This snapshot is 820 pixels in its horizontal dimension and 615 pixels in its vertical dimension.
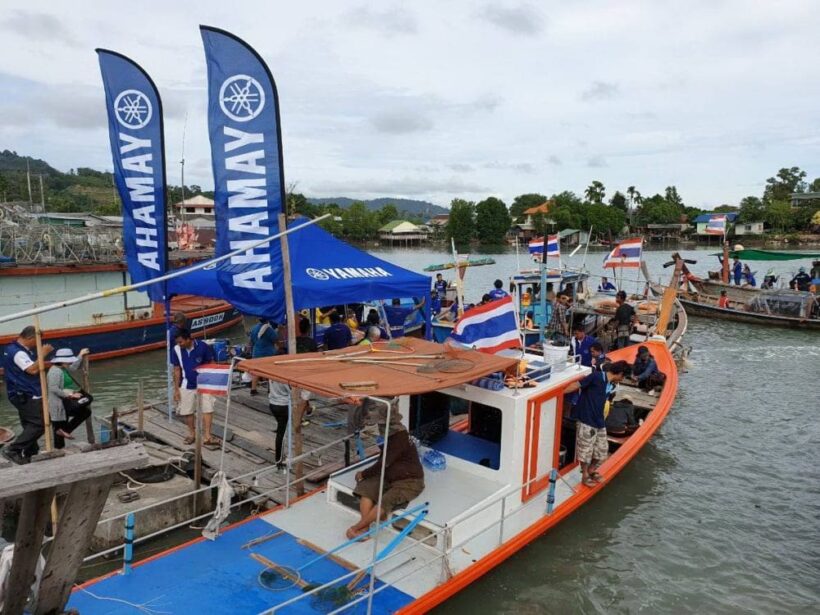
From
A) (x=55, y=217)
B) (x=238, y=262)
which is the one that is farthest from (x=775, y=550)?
(x=55, y=217)

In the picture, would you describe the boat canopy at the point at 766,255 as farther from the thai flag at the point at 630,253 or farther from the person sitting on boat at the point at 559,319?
the person sitting on boat at the point at 559,319

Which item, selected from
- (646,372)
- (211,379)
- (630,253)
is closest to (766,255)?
(630,253)

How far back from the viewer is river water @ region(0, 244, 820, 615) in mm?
7637

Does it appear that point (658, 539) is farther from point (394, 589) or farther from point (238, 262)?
point (238, 262)

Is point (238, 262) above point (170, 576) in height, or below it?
above

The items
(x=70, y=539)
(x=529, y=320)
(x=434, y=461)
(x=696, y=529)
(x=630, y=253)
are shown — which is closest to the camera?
(x=70, y=539)

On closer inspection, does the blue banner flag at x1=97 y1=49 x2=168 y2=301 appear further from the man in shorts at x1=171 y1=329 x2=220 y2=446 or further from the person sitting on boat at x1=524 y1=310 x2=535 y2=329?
the person sitting on boat at x1=524 y1=310 x2=535 y2=329

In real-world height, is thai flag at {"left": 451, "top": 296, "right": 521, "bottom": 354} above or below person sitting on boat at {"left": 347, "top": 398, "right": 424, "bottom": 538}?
above

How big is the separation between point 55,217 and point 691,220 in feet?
324

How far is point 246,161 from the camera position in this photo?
816 centimetres

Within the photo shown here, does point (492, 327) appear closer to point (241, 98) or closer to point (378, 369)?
point (378, 369)

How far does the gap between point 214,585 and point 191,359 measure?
423 cm

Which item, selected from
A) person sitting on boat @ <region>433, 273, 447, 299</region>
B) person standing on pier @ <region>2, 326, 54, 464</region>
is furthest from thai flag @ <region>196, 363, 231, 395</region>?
person sitting on boat @ <region>433, 273, 447, 299</region>

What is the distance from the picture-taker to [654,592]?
7797mm
